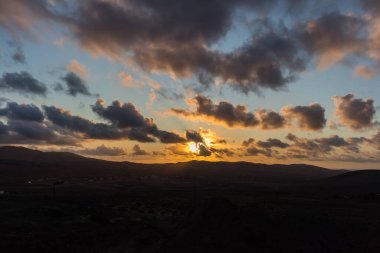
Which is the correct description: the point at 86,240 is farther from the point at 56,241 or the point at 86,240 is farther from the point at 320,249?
the point at 320,249

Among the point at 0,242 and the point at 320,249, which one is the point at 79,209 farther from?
the point at 320,249

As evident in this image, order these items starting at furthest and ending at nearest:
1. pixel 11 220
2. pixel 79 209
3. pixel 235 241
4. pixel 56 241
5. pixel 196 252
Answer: pixel 79 209
pixel 11 220
pixel 56 241
pixel 235 241
pixel 196 252

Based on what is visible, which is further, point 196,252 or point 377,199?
point 377,199

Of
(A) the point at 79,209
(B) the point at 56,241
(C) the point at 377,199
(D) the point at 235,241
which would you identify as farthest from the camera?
(C) the point at 377,199

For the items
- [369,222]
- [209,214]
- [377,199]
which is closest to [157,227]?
[209,214]

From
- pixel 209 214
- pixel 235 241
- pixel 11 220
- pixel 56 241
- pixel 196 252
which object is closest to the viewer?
pixel 196 252

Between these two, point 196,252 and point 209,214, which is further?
point 209,214

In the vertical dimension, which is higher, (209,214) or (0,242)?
(209,214)

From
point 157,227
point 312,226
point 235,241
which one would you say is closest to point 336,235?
point 312,226

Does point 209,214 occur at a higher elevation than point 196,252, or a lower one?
higher
